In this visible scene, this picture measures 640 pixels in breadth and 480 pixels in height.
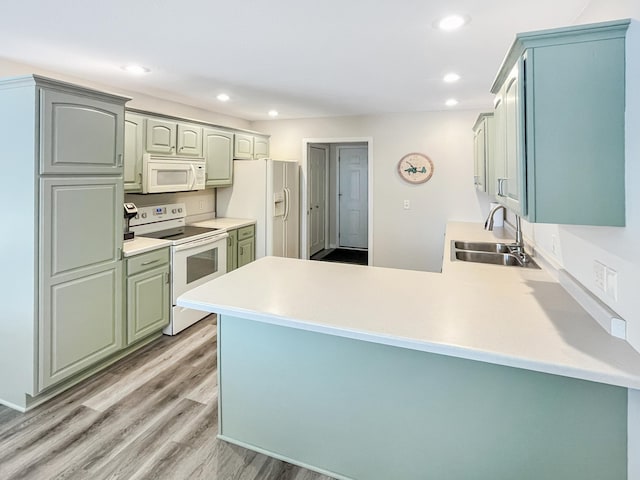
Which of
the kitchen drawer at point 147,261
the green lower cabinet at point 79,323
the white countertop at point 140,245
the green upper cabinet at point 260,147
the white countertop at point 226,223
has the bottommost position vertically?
the green lower cabinet at point 79,323

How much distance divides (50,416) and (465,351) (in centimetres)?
244

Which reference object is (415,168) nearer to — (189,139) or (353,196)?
(353,196)

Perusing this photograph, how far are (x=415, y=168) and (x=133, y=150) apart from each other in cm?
326

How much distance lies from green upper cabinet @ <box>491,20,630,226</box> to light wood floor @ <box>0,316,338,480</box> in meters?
1.63

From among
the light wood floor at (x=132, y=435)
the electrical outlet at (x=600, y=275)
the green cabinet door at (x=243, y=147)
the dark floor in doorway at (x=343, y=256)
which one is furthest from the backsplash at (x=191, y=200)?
the electrical outlet at (x=600, y=275)

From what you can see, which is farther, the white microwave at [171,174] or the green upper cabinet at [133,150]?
the white microwave at [171,174]

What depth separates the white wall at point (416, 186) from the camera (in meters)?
4.71

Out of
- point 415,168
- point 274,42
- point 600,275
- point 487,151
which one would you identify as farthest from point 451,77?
point 600,275

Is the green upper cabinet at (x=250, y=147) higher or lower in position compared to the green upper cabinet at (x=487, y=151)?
higher

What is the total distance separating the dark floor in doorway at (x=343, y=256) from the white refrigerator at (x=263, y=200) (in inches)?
65.9

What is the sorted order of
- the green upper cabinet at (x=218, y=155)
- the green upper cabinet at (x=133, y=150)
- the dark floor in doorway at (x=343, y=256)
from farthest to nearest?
the dark floor in doorway at (x=343, y=256) → the green upper cabinet at (x=218, y=155) → the green upper cabinet at (x=133, y=150)

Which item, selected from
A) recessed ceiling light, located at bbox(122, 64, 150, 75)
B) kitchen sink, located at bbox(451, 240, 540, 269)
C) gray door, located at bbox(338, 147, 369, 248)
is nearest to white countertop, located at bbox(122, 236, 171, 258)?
recessed ceiling light, located at bbox(122, 64, 150, 75)

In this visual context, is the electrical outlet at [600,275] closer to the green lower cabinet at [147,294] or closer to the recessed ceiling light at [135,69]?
the green lower cabinet at [147,294]

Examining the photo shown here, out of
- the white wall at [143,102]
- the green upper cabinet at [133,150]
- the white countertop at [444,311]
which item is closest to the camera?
the white countertop at [444,311]
